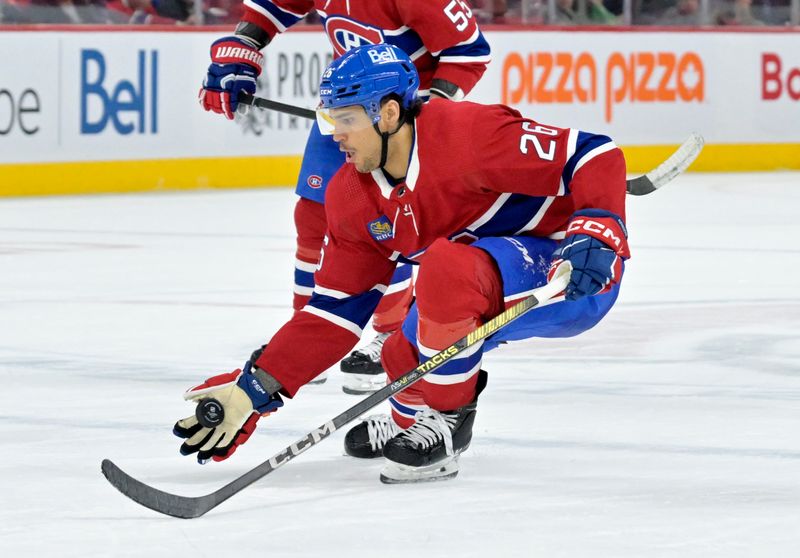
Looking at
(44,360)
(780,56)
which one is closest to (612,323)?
(44,360)

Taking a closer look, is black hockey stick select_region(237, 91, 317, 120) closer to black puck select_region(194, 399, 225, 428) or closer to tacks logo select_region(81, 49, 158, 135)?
black puck select_region(194, 399, 225, 428)

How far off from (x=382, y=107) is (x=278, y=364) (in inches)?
17.8

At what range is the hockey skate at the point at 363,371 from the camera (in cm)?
351

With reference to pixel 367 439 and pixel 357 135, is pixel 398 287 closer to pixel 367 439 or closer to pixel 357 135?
pixel 367 439

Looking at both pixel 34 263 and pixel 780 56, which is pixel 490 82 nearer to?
pixel 780 56

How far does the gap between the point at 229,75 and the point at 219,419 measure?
1296 mm

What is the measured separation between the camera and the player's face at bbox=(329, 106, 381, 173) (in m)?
2.63

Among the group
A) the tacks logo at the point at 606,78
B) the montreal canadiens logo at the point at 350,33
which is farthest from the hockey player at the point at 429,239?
the tacks logo at the point at 606,78

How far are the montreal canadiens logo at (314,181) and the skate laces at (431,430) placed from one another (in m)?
1.08

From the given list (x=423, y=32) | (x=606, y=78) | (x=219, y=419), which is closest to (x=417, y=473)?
(x=219, y=419)

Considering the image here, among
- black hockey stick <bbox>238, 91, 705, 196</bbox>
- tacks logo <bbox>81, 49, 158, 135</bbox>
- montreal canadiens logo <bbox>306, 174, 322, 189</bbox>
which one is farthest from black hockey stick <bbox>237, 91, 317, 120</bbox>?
tacks logo <bbox>81, 49, 158, 135</bbox>

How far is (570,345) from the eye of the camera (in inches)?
158

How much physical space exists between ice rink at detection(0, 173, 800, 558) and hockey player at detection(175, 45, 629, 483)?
116 millimetres

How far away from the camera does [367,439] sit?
285 cm
